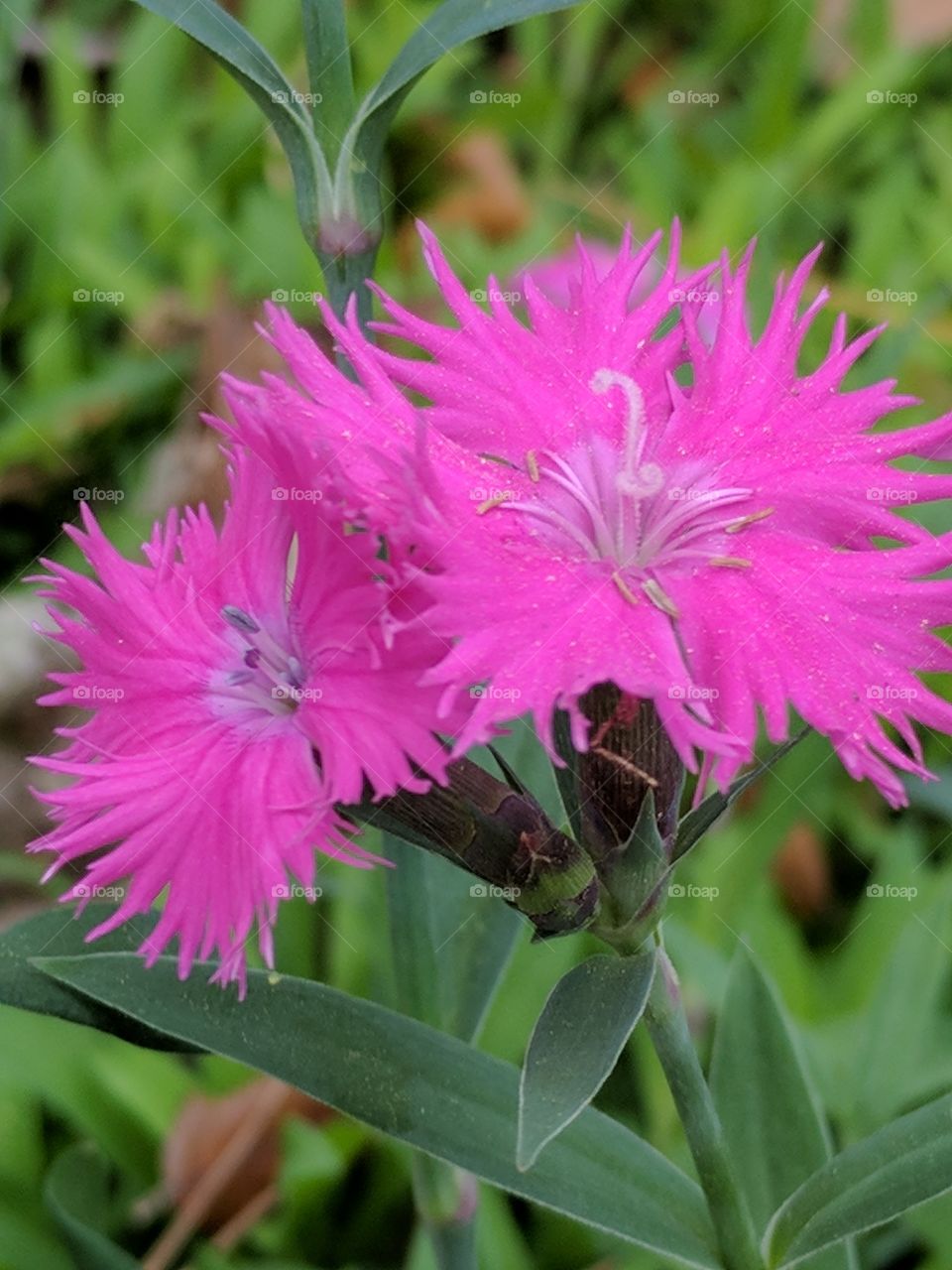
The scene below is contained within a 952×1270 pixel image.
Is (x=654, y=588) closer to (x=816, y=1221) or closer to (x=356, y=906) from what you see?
(x=816, y=1221)

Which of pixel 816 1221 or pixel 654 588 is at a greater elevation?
pixel 654 588

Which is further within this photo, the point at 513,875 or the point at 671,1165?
the point at 671,1165

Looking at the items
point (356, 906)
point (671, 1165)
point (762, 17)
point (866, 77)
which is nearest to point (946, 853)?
point (356, 906)

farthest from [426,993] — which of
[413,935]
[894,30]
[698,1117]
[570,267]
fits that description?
[894,30]

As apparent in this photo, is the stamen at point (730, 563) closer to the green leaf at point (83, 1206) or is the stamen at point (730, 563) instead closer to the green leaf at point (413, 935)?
the green leaf at point (413, 935)

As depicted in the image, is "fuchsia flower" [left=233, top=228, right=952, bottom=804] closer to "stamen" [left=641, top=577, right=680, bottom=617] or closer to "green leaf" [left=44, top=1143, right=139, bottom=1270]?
"stamen" [left=641, top=577, right=680, bottom=617]

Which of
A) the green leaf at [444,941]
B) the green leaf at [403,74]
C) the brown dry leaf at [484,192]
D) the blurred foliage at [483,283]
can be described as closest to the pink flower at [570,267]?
the blurred foliage at [483,283]

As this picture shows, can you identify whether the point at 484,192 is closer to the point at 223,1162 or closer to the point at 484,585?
the point at 223,1162
